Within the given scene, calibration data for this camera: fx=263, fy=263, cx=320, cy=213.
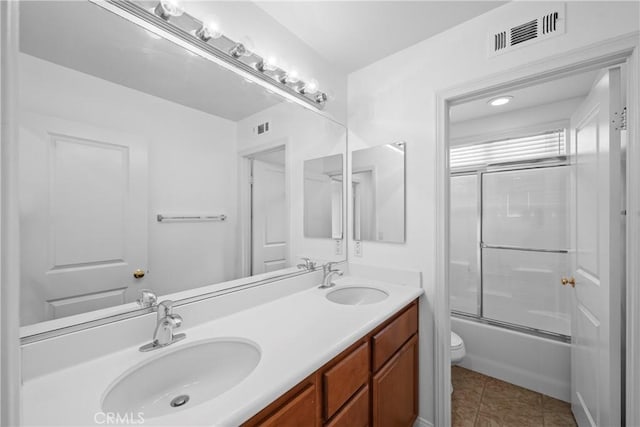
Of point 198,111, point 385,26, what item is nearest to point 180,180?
point 198,111

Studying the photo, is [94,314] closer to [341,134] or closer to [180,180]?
[180,180]

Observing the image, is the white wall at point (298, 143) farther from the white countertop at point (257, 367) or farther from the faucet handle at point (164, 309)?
the faucet handle at point (164, 309)

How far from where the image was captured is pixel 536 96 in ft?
6.97

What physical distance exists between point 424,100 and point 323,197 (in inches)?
35.5

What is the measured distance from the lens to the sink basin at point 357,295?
1679mm

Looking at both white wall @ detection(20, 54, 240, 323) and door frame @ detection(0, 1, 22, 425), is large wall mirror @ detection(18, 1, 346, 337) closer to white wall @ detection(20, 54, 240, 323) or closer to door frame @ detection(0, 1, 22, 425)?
white wall @ detection(20, 54, 240, 323)

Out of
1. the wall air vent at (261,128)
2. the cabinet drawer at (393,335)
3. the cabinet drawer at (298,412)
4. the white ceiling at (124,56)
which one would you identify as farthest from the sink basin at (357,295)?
the white ceiling at (124,56)

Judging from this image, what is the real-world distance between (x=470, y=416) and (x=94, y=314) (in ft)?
7.41

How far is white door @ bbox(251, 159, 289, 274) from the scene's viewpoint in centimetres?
140

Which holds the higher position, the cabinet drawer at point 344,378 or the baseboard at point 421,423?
the cabinet drawer at point 344,378

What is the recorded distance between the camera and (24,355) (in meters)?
0.72

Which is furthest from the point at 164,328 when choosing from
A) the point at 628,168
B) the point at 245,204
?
the point at 628,168

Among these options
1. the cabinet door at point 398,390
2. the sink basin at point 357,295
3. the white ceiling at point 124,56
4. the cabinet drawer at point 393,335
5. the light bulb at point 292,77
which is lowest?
the cabinet door at point 398,390

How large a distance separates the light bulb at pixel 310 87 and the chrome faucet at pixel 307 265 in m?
1.06
